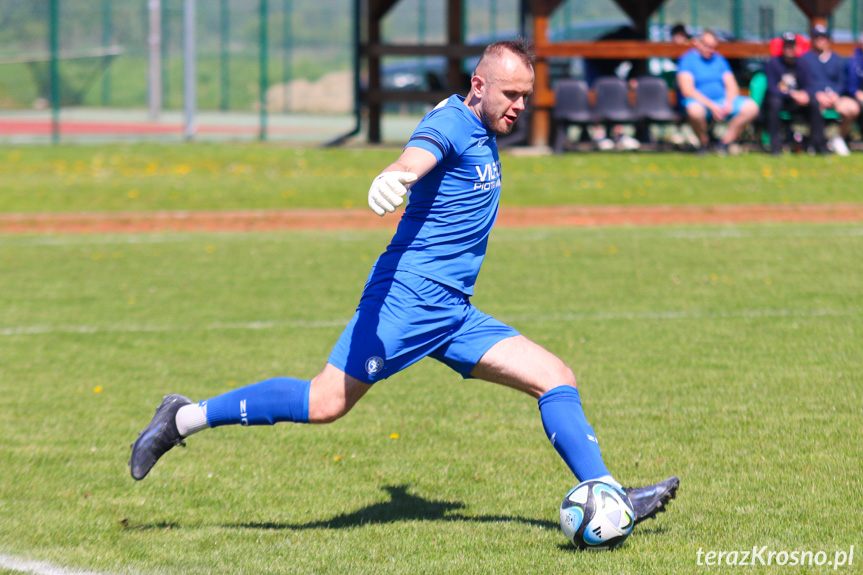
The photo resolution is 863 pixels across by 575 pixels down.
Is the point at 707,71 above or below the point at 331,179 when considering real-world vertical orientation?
above

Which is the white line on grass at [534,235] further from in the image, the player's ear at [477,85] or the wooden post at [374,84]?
the player's ear at [477,85]

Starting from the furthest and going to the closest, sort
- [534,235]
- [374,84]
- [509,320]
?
[374,84] < [534,235] < [509,320]

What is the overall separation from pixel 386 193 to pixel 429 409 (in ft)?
9.59

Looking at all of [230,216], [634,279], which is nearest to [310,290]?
[634,279]

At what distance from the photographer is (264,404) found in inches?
179

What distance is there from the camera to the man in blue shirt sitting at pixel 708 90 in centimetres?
1734

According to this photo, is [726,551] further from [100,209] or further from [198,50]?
[198,50]

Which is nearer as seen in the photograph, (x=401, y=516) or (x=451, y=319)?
(x=451, y=319)

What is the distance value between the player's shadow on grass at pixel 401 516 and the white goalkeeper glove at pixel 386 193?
154 centimetres

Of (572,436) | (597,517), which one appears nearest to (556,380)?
(572,436)

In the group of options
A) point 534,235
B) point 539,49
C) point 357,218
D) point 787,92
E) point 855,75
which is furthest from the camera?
point 539,49

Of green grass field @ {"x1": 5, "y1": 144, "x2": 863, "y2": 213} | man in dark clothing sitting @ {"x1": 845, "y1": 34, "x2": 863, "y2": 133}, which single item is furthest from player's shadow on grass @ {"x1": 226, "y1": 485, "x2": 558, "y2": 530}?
man in dark clothing sitting @ {"x1": 845, "y1": 34, "x2": 863, "y2": 133}

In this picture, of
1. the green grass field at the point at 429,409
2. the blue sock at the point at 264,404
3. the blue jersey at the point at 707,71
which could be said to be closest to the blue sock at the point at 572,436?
the green grass field at the point at 429,409

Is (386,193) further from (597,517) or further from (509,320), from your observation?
(509,320)
